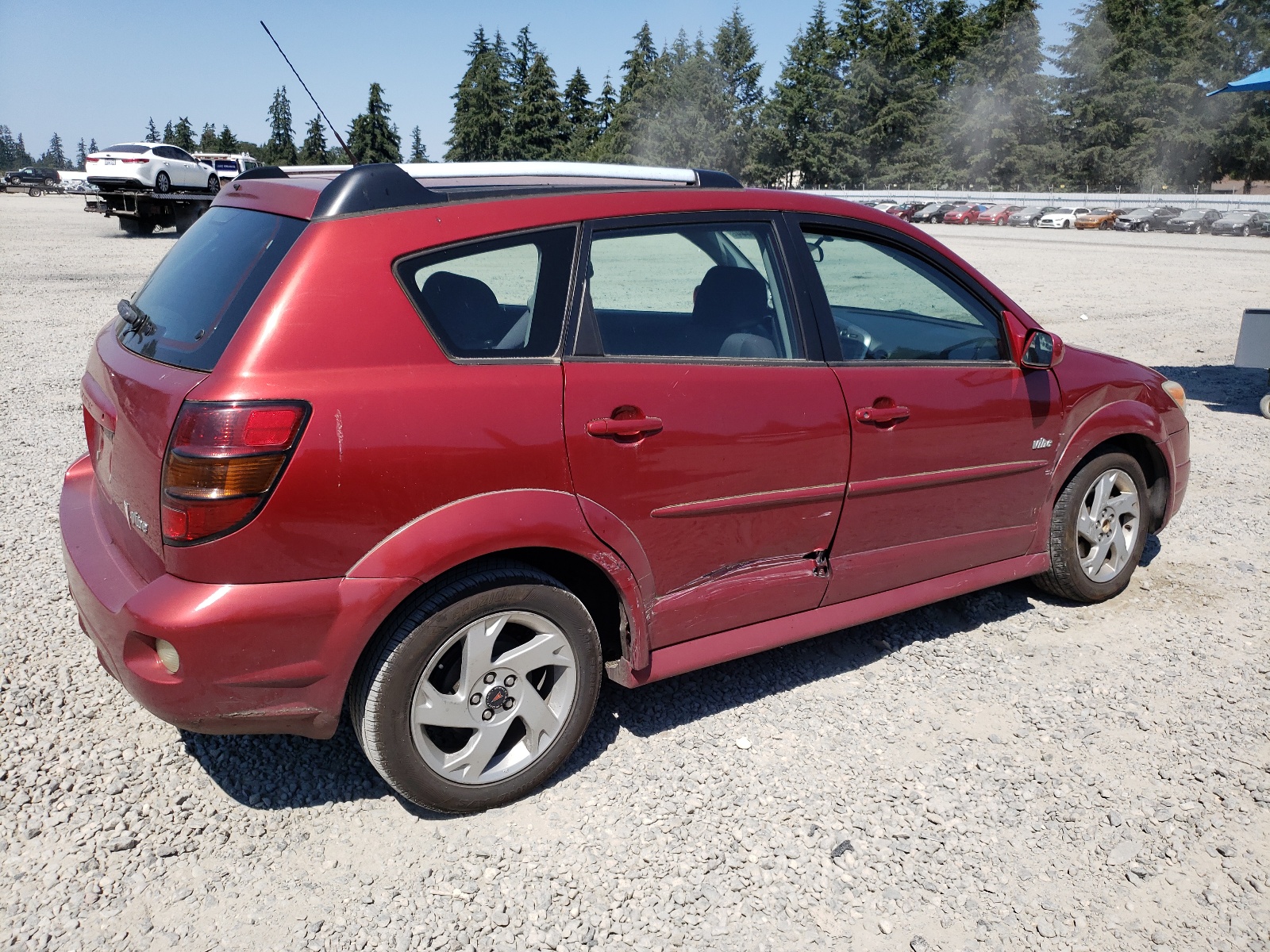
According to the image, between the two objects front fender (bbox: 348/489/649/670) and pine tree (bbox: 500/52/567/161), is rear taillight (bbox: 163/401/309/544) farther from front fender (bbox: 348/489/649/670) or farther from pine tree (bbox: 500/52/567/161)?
pine tree (bbox: 500/52/567/161)

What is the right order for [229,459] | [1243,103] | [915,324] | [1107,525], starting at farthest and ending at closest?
[1243,103] → [1107,525] → [915,324] → [229,459]

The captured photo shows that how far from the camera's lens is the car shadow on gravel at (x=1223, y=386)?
8.84 meters

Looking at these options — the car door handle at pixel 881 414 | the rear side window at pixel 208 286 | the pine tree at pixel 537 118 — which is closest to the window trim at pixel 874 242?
the car door handle at pixel 881 414

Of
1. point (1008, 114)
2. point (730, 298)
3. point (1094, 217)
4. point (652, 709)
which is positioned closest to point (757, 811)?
point (652, 709)

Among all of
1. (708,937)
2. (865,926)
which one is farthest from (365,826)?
(865,926)

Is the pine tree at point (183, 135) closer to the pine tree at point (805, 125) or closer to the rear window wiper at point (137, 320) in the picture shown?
the pine tree at point (805, 125)

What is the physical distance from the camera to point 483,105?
326 ft

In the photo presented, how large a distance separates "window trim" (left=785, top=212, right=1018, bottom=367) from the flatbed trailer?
23.7m

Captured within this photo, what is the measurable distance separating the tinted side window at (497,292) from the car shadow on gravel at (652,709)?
1383 mm

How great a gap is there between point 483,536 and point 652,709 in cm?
126

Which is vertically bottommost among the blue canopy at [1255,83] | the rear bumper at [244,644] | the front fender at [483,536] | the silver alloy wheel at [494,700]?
the silver alloy wheel at [494,700]

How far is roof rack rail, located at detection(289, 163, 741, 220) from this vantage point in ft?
8.67

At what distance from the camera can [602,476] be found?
2801mm

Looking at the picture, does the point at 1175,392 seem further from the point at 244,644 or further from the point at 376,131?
the point at 376,131
